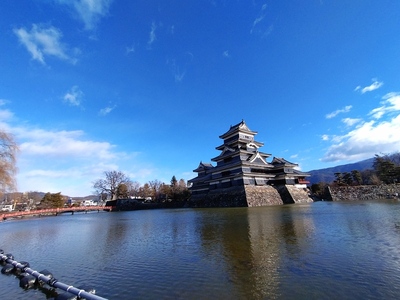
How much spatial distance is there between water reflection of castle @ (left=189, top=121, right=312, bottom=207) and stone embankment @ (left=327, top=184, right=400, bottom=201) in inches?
209

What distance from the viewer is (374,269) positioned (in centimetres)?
486

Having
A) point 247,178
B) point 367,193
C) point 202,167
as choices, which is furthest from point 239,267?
point 202,167

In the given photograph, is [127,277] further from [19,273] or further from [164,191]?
[164,191]

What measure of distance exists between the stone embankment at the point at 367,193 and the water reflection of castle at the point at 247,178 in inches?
209

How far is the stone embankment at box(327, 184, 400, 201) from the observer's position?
32.5 metres

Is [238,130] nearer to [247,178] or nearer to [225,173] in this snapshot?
[225,173]

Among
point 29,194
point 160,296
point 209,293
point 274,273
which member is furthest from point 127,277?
point 29,194

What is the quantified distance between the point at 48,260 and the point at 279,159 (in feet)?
114

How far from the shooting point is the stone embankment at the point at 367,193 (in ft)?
107

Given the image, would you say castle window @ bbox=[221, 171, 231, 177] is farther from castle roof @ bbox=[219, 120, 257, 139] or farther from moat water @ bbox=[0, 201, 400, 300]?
moat water @ bbox=[0, 201, 400, 300]

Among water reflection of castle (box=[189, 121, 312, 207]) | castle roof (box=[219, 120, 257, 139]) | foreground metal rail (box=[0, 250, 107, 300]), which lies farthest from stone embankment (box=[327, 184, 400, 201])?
foreground metal rail (box=[0, 250, 107, 300])

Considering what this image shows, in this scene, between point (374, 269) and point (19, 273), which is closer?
point (374, 269)

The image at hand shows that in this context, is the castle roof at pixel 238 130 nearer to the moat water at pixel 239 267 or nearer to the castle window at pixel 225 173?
the castle window at pixel 225 173

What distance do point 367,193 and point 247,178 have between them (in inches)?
758
